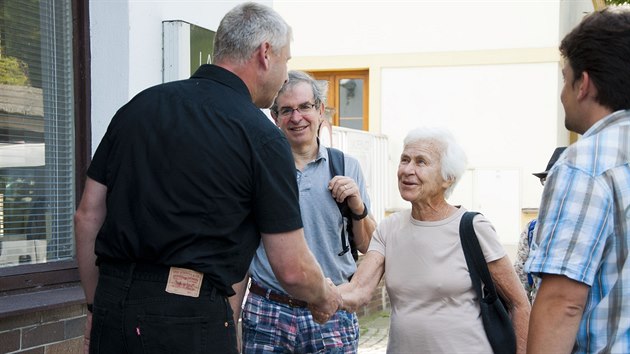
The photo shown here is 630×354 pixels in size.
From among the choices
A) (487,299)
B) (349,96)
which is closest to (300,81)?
(487,299)

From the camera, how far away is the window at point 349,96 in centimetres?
1590

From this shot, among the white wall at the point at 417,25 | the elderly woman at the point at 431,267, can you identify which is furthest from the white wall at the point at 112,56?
the white wall at the point at 417,25

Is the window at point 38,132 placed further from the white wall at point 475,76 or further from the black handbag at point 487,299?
the white wall at point 475,76

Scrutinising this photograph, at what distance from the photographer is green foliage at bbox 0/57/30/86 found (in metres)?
5.05

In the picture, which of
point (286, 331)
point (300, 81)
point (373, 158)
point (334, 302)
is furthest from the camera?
point (373, 158)

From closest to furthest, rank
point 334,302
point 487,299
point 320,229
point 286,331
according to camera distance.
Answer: point 334,302 < point 487,299 < point 286,331 < point 320,229

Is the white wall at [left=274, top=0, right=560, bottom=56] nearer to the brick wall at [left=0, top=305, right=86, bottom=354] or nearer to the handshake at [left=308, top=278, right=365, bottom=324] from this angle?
the brick wall at [left=0, top=305, right=86, bottom=354]

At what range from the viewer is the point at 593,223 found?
2.50m

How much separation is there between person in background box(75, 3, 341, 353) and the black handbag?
2.85ft

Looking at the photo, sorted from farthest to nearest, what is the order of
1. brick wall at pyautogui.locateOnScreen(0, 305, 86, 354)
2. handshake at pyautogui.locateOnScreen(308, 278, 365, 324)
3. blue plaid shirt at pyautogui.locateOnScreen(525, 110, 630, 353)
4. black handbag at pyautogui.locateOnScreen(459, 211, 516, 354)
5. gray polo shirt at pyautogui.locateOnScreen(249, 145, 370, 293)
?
brick wall at pyautogui.locateOnScreen(0, 305, 86, 354)
gray polo shirt at pyautogui.locateOnScreen(249, 145, 370, 293)
black handbag at pyautogui.locateOnScreen(459, 211, 516, 354)
handshake at pyautogui.locateOnScreen(308, 278, 365, 324)
blue plaid shirt at pyautogui.locateOnScreen(525, 110, 630, 353)

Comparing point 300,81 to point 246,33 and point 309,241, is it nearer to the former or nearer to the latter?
point 309,241

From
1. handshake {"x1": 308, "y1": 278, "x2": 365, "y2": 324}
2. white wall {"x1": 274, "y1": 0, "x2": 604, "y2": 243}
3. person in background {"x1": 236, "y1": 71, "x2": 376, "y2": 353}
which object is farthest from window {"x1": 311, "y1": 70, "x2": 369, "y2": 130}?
handshake {"x1": 308, "y1": 278, "x2": 365, "y2": 324}

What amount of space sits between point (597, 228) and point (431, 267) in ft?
4.85

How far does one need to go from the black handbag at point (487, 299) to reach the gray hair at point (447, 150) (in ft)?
0.83
